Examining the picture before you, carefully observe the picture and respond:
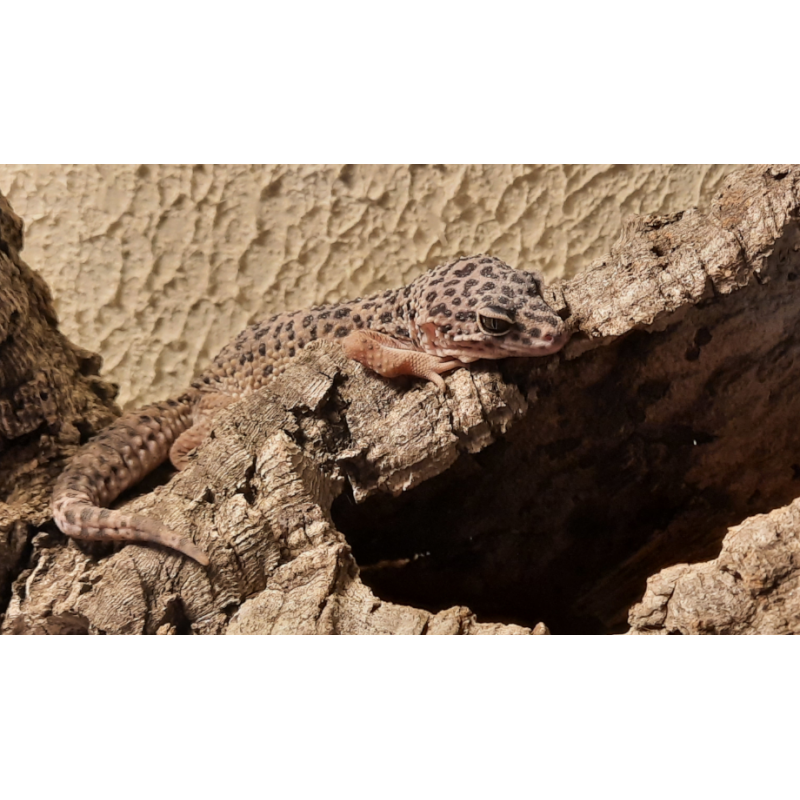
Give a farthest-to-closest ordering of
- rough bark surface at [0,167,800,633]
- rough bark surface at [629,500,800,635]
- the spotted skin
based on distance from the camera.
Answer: the spotted skin → rough bark surface at [0,167,800,633] → rough bark surface at [629,500,800,635]

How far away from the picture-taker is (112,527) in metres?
1.91

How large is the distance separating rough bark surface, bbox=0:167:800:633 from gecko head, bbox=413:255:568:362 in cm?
8

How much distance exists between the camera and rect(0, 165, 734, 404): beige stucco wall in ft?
7.98

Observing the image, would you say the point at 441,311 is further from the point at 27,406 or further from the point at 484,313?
the point at 27,406

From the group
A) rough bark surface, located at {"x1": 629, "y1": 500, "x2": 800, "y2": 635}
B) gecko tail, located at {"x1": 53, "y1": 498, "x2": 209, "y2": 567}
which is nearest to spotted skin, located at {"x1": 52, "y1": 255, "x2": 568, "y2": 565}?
gecko tail, located at {"x1": 53, "y1": 498, "x2": 209, "y2": 567}

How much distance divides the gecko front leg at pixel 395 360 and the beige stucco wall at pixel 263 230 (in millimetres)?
609

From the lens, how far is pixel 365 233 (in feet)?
8.70

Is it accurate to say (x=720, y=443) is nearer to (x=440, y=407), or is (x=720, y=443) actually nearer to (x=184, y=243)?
(x=440, y=407)

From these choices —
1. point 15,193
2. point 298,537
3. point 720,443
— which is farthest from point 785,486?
point 15,193

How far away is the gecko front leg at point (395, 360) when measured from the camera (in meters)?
2.09

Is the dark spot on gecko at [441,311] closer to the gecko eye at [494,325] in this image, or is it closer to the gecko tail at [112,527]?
the gecko eye at [494,325]

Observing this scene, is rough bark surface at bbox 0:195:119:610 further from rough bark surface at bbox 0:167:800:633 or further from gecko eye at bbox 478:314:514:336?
gecko eye at bbox 478:314:514:336

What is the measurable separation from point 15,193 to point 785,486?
2500 mm

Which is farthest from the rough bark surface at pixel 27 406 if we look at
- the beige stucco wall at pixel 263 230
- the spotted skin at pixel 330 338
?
the beige stucco wall at pixel 263 230
